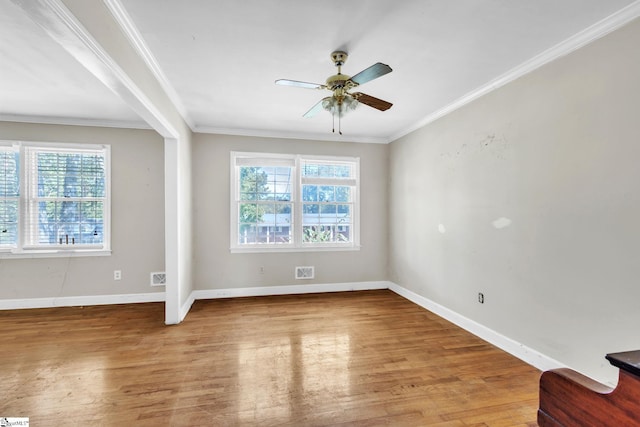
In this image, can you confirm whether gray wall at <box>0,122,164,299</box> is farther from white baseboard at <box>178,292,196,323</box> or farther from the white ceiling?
white baseboard at <box>178,292,196,323</box>

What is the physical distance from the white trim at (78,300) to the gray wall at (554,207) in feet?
13.3

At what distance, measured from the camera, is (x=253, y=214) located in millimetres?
4391

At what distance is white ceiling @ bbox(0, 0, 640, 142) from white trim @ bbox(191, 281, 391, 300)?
2.57 meters

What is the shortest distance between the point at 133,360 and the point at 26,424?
768 mm

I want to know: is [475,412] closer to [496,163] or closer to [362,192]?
[496,163]

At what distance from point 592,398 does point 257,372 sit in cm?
208

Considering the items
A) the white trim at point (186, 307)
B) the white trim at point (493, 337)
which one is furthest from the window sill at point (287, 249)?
the white trim at point (493, 337)

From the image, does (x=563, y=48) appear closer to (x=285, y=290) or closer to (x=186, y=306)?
(x=285, y=290)

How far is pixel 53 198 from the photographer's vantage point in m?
3.76

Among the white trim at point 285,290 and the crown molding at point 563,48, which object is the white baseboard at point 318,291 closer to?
the white trim at point 285,290

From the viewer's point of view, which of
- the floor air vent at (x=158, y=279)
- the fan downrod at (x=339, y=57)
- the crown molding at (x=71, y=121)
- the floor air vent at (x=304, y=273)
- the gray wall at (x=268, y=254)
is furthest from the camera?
the floor air vent at (x=304, y=273)

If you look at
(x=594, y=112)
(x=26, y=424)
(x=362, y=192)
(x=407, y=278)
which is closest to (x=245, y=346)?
(x=26, y=424)

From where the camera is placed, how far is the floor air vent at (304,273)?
4.48 m

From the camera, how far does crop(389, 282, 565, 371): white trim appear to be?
230 centimetres
